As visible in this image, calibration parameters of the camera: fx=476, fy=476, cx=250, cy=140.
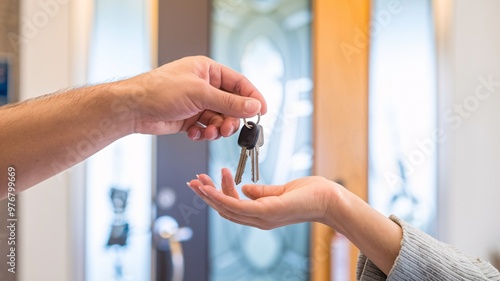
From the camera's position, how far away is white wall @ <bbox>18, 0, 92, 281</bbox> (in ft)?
5.21

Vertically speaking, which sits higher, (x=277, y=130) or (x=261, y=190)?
(x=277, y=130)

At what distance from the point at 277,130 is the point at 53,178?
2.82 ft

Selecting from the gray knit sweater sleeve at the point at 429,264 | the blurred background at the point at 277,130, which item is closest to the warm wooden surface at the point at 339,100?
the blurred background at the point at 277,130

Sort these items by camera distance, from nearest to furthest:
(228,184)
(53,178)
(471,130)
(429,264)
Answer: (429,264), (228,184), (53,178), (471,130)

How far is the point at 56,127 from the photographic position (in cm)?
94

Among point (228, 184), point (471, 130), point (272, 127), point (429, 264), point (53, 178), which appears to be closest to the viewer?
point (429, 264)

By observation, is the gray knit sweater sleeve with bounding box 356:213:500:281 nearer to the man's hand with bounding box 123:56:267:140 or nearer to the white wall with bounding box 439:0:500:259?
the man's hand with bounding box 123:56:267:140

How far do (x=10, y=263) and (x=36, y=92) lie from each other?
1.91 ft

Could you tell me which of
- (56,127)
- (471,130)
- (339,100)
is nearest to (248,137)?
(56,127)

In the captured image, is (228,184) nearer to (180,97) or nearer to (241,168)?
(241,168)

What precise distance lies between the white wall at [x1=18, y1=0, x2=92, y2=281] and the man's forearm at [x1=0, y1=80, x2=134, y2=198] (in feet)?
2.13

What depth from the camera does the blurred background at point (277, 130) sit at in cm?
163

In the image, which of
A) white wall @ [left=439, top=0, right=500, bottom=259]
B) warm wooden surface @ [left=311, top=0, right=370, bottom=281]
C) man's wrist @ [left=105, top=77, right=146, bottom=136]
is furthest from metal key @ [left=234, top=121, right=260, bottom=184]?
white wall @ [left=439, top=0, right=500, bottom=259]

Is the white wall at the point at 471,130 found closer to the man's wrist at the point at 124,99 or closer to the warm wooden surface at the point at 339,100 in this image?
the warm wooden surface at the point at 339,100
